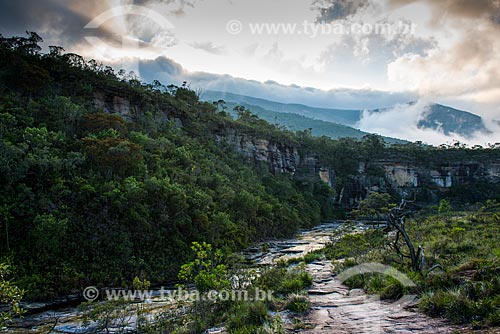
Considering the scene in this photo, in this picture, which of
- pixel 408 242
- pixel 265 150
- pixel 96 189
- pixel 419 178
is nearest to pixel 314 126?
pixel 419 178

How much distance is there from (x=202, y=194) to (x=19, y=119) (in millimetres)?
14942

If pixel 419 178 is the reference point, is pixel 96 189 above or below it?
above

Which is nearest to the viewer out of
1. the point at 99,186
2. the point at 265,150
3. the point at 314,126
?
the point at 99,186

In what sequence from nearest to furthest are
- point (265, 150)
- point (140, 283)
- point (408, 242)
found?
point (408, 242) → point (140, 283) → point (265, 150)

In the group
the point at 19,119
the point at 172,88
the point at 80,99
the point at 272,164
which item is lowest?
the point at 272,164

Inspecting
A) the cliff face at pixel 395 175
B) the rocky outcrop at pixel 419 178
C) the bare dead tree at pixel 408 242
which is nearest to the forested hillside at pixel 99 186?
the bare dead tree at pixel 408 242

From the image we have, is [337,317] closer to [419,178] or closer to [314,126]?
[419,178]

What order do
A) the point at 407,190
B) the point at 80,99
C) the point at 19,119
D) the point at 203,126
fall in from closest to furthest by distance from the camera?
the point at 19,119 < the point at 80,99 < the point at 203,126 < the point at 407,190

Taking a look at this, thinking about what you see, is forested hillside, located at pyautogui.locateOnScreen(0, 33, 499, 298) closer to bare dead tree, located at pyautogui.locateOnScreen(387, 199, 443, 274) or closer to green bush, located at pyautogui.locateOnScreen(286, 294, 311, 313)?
green bush, located at pyautogui.locateOnScreen(286, 294, 311, 313)

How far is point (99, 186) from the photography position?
2234cm

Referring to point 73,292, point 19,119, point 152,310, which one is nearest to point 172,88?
point 19,119

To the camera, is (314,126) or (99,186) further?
(314,126)

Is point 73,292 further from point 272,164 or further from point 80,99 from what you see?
point 272,164

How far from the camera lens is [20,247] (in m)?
17.2
